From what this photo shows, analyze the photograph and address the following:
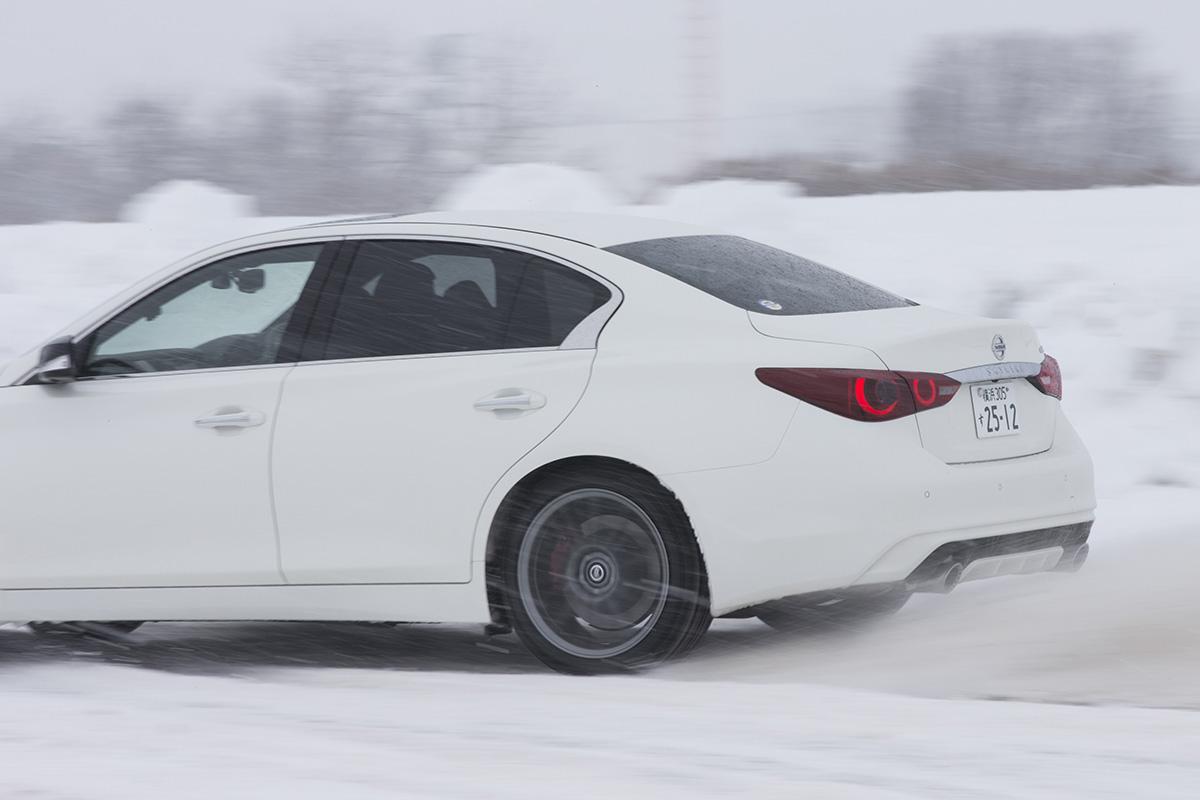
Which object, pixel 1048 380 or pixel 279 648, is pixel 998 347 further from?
pixel 279 648

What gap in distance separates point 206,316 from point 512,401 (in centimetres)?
125

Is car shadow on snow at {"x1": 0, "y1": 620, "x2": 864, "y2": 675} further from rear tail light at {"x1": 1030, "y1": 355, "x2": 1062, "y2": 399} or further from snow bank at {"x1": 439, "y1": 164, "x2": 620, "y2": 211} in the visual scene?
snow bank at {"x1": 439, "y1": 164, "x2": 620, "y2": 211}

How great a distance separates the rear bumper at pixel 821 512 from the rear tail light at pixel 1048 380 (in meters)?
0.67

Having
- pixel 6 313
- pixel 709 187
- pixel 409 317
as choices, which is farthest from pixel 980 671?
pixel 709 187

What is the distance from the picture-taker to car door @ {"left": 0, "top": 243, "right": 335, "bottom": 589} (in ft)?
19.1

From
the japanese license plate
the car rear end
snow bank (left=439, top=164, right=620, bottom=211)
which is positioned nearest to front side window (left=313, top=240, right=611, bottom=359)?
the car rear end

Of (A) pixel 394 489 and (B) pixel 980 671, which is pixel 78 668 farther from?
(B) pixel 980 671

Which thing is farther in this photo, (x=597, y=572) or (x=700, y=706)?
(x=597, y=572)

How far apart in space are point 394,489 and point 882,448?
1.53 meters

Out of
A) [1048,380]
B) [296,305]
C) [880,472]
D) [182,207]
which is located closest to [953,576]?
[880,472]

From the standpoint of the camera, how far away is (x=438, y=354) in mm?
5703

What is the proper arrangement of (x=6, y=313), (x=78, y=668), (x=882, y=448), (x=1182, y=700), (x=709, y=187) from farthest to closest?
(x=709, y=187), (x=6, y=313), (x=78, y=668), (x=882, y=448), (x=1182, y=700)

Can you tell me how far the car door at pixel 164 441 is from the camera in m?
5.84

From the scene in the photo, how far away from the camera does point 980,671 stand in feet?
17.3
